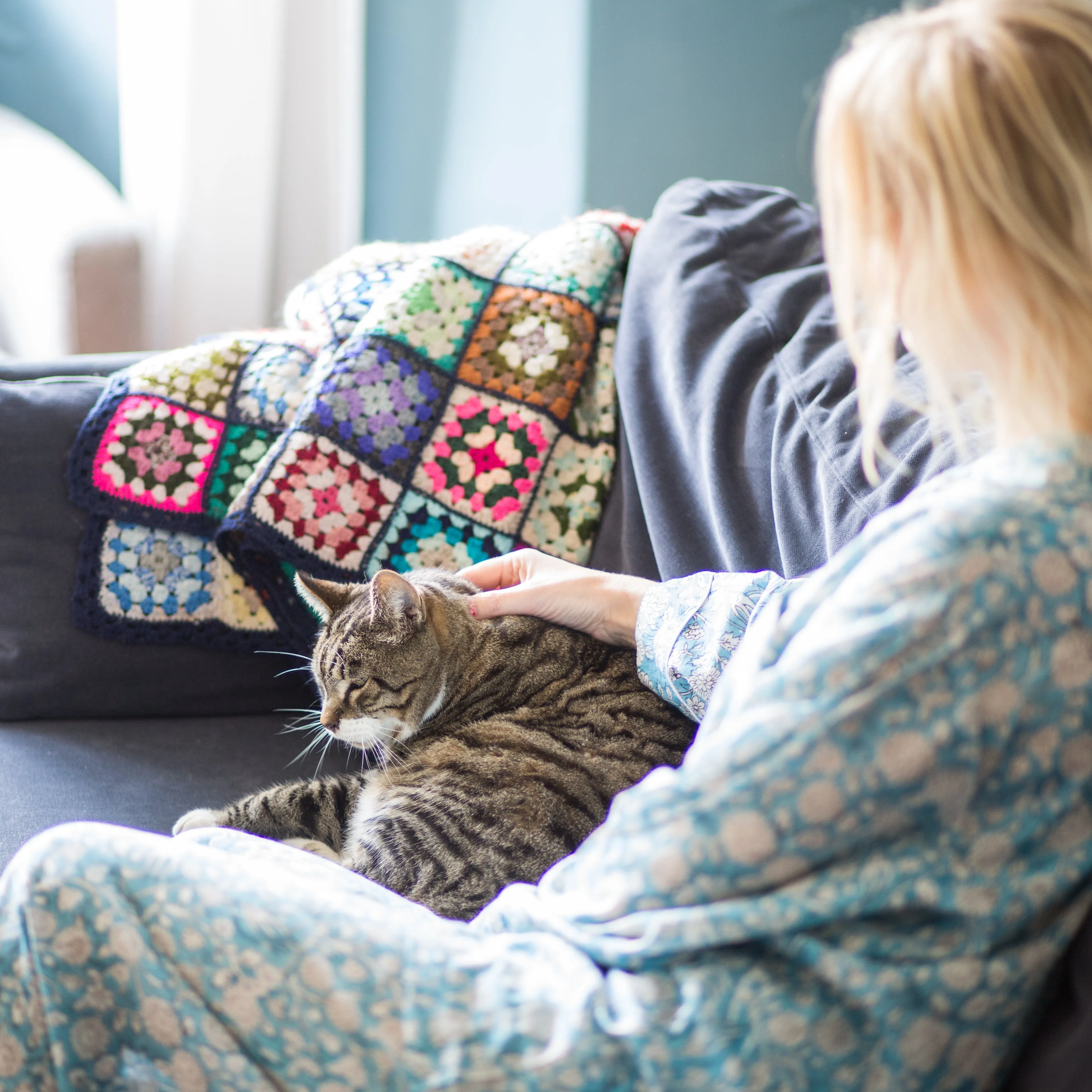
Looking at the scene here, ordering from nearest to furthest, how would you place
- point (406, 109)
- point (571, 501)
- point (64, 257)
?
point (571, 501) < point (64, 257) < point (406, 109)

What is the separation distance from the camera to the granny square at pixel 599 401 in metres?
1.41

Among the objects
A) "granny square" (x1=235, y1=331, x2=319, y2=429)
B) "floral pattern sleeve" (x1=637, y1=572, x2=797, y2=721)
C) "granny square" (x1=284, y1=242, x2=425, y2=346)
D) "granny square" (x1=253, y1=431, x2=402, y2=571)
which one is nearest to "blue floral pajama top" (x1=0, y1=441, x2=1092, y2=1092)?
"floral pattern sleeve" (x1=637, y1=572, x2=797, y2=721)

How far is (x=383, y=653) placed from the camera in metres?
1.22

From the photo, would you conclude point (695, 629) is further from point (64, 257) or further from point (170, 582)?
point (64, 257)

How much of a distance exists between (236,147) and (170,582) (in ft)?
3.83

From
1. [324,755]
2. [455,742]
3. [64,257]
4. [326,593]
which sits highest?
[64,257]

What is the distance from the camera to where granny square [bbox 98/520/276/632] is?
1371 mm

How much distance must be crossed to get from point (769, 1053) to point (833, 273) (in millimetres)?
484

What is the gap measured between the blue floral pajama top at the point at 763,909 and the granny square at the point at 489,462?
0.71m

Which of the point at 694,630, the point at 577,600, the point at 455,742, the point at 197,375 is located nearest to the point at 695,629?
the point at 694,630

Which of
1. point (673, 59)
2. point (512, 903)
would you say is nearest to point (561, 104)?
point (673, 59)

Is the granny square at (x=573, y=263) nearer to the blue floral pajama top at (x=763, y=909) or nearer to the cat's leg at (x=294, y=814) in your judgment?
the cat's leg at (x=294, y=814)

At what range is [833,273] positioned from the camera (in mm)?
707

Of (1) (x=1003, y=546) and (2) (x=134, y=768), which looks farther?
(2) (x=134, y=768)
